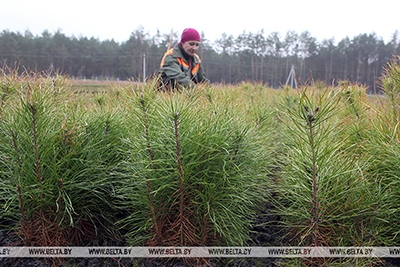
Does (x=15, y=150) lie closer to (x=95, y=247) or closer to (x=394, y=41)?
(x=95, y=247)

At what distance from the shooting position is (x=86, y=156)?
1.11 m

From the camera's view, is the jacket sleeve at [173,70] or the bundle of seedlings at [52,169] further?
the jacket sleeve at [173,70]

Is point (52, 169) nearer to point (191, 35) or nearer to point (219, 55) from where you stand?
point (191, 35)

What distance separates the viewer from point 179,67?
2371mm

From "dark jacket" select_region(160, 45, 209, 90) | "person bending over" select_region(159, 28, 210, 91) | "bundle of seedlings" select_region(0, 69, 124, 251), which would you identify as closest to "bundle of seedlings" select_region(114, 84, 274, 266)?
"bundle of seedlings" select_region(0, 69, 124, 251)

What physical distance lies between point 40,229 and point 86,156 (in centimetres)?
28

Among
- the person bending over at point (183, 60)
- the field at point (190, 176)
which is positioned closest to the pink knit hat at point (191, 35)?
the person bending over at point (183, 60)

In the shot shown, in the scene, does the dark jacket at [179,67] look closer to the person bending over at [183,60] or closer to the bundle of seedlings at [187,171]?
the person bending over at [183,60]

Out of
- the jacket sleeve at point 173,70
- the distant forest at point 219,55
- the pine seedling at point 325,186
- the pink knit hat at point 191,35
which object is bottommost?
the pine seedling at point 325,186

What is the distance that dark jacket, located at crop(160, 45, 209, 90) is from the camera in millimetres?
2201

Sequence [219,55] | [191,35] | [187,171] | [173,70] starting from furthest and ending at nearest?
[219,55] → [191,35] → [173,70] → [187,171]

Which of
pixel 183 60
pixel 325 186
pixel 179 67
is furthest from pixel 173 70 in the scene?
pixel 325 186

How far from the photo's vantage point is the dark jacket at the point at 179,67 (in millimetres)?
2201

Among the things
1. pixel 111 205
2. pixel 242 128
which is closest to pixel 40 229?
pixel 111 205
